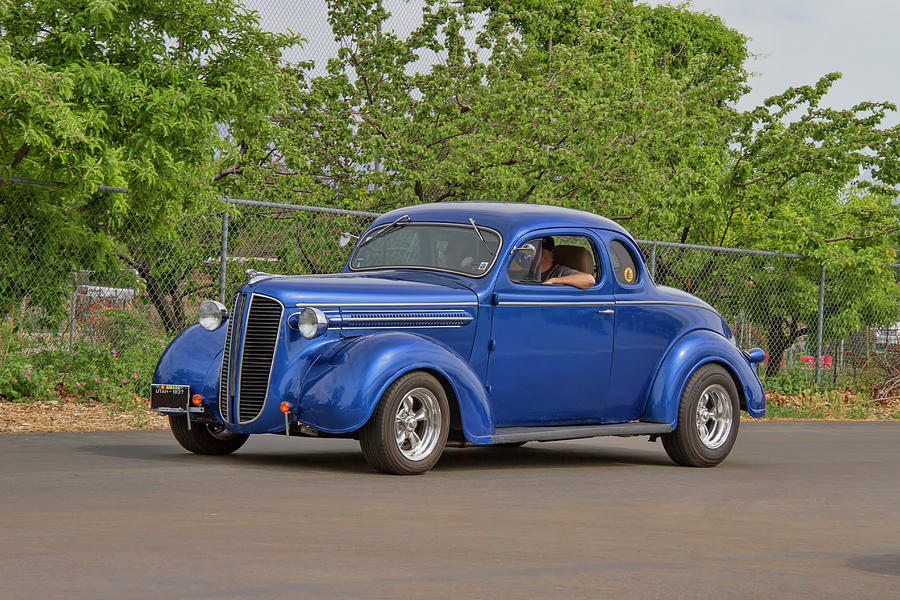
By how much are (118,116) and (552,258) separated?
4653 millimetres

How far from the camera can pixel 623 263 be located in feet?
38.7

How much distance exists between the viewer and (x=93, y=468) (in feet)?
32.1

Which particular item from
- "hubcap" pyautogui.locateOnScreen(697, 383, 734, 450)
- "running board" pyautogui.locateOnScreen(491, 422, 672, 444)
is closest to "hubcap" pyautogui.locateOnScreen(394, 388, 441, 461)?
"running board" pyautogui.locateOnScreen(491, 422, 672, 444)

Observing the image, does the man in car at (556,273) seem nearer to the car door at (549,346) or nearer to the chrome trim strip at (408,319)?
the car door at (549,346)

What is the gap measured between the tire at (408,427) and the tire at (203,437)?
1643mm

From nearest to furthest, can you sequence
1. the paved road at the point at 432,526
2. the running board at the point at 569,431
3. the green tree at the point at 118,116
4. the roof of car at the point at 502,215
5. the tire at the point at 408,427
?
the paved road at the point at 432,526
the tire at the point at 408,427
the running board at the point at 569,431
the roof of car at the point at 502,215
the green tree at the point at 118,116

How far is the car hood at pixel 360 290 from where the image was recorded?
9961mm

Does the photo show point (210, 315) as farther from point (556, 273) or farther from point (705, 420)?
point (705, 420)

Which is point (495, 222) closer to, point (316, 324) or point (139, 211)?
point (316, 324)

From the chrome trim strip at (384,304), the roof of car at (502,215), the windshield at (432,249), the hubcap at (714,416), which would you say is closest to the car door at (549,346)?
the roof of car at (502,215)

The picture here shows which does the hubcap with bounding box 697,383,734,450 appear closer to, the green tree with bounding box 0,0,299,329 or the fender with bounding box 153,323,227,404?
the fender with bounding box 153,323,227,404

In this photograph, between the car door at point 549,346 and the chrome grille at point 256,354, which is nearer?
the chrome grille at point 256,354

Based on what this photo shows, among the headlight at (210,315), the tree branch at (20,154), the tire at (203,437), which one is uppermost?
the tree branch at (20,154)

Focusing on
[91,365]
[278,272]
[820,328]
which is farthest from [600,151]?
[91,365]
